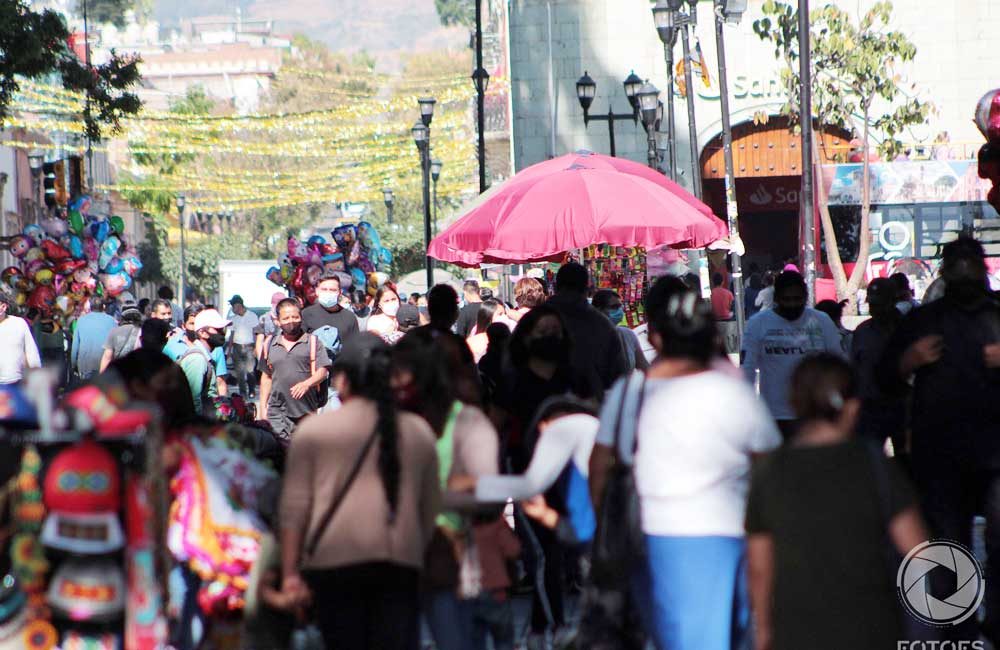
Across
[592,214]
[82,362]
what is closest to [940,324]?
[592,214]

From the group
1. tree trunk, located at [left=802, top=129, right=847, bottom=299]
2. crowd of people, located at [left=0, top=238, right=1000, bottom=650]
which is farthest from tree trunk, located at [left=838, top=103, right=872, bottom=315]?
crowd of people, located at [left=0, top=238, right=1000, bottom=650]

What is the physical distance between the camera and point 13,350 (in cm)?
1318

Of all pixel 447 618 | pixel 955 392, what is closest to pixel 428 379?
pixel 447 618

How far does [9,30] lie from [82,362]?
4.94 metres

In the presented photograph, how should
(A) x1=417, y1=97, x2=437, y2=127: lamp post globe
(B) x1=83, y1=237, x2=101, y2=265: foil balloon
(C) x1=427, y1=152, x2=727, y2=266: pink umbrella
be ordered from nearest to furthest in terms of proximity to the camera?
(C) x1=427, y1=152, x2=727, y2=266: pink umbrella
(B) x1=83, y1=237, x2=101, y2=265: foil balloon
(A) x1=417, y1=97, x2=437, y2=127: lamp post globe

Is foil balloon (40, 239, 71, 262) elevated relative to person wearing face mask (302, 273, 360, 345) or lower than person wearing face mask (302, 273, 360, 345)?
elevated

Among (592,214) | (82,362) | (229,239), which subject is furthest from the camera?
(229,239)

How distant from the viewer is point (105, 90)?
2145 centimetres

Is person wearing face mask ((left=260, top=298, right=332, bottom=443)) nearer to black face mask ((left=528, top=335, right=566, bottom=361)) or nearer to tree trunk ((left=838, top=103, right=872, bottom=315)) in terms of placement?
black face mask ((left=528, top=335, right=566, bottom=361))

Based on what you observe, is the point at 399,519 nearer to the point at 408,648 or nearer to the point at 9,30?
the point at 408,648

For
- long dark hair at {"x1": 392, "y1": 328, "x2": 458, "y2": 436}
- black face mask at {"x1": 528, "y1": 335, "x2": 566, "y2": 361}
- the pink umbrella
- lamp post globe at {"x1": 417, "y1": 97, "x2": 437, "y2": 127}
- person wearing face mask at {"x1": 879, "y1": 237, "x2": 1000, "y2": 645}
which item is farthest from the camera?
lamp post globe at {"x1": 417, "y1": 97, "x2": 437, "y2": 127}

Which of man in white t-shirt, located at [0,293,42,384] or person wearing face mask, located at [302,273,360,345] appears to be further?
person wearing face mask, located at [302,273,360,345]

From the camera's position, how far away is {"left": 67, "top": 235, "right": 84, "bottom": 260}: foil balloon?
24736 millimetres

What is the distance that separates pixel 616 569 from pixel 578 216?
20.8 feet
